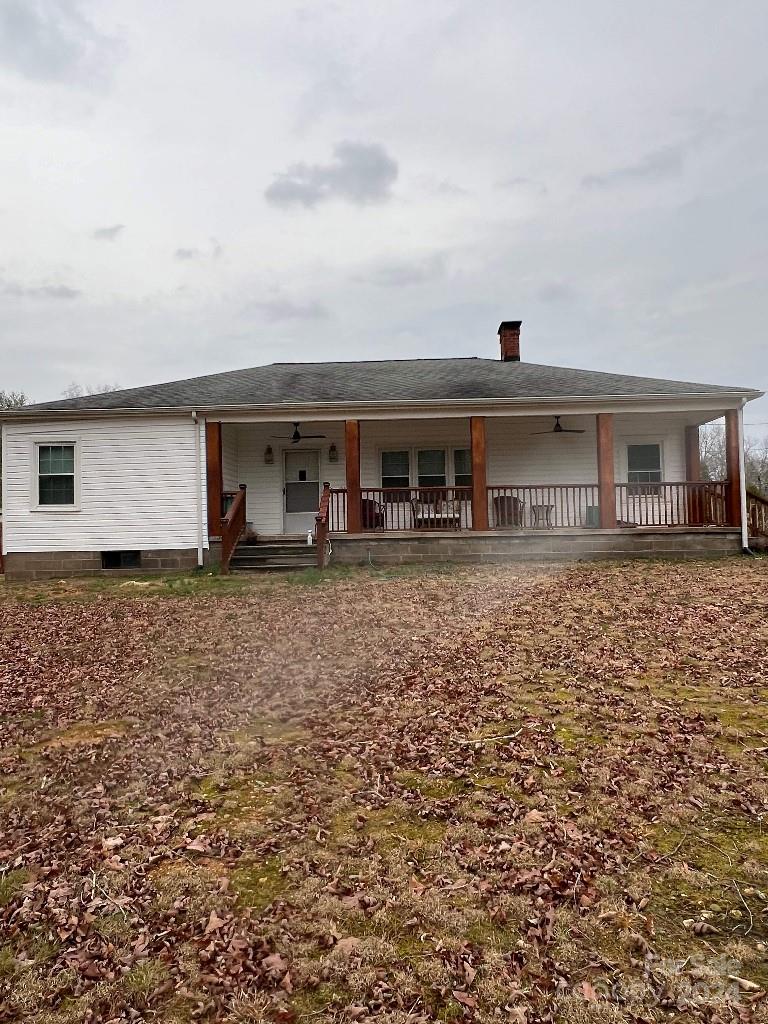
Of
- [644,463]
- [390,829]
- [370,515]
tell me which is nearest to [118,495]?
[370,515]

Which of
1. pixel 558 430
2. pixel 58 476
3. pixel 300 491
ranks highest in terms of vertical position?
pixel 558 430

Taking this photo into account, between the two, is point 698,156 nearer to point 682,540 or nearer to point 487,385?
point 487,385

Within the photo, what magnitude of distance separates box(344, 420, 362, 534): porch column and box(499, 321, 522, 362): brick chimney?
7490 mm

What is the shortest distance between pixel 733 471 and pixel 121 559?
13.7 m

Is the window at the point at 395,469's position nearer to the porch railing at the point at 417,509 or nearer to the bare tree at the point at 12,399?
the porch railing at the point at 417,509

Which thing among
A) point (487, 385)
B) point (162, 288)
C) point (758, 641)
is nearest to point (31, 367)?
point (162, 288)

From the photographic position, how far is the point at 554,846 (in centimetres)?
324

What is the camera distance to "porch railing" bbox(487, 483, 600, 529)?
47.4ft

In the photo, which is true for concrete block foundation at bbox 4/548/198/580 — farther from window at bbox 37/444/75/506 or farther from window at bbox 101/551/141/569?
window at bbox 37/444/75/506

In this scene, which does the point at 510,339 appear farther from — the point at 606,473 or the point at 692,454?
the point at 606,473

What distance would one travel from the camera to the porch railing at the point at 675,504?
547 inches

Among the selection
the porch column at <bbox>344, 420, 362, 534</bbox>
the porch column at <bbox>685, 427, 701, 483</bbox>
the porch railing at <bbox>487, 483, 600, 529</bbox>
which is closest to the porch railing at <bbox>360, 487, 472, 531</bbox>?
the porch column at <bbox>344, 420, 362, 534</bbox>

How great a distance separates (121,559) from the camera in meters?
14.2

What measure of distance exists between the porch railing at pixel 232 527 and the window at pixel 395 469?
390 centimetres
